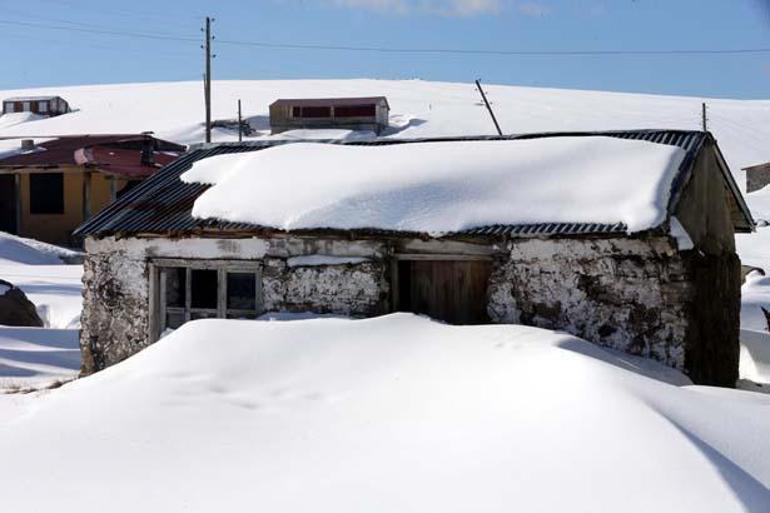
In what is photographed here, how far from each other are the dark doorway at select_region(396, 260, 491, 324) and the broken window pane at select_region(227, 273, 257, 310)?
2.00 meters

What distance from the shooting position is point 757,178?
48.2m

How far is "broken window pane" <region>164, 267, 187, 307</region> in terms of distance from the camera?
11.1 m

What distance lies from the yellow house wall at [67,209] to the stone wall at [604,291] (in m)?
20.0

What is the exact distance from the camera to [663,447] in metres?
5.82

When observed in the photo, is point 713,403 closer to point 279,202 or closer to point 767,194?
point 279,202

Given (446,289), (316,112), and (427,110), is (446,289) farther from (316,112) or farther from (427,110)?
(427,110)

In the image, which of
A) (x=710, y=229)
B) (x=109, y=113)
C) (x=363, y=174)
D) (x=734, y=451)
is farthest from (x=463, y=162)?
(x=109, y=113)

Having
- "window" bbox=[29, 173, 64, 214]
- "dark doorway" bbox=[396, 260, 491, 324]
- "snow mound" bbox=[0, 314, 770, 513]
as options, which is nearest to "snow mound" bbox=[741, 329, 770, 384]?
"dark doorway" bbox=[396, 260, 491, 324]

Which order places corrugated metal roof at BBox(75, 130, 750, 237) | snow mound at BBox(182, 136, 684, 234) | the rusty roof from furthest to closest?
the rusty roof
snow mound at BBox(182, 136, 684, 234)
corrugated metal roof at BBox(75, 130, 750, 237)

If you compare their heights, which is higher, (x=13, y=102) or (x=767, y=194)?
(x=13, y=102)

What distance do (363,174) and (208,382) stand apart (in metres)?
3.61

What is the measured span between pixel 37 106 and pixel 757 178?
45.6m

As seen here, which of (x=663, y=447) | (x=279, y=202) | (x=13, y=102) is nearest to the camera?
(x=663, y=447)

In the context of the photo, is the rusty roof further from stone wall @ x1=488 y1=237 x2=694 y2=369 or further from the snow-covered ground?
stone wall @ x1=488 y1=237 x2=694 y2=369
